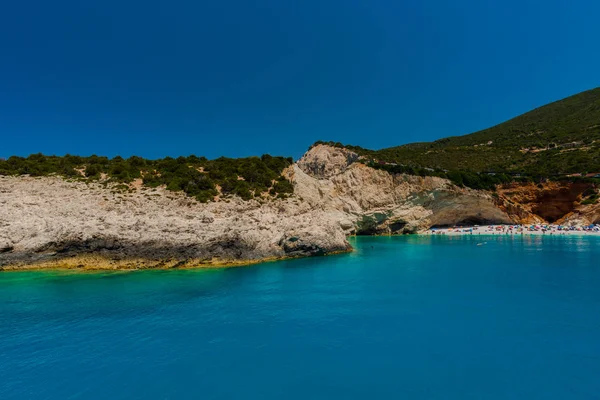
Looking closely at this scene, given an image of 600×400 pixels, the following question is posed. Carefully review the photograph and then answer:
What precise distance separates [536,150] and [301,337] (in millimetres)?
80523

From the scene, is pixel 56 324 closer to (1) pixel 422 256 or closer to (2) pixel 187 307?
(2) pixel 187 307

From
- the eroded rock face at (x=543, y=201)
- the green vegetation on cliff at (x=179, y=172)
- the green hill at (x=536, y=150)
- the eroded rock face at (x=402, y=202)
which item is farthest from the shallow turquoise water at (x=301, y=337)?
the green hill at (x=536, y=150)

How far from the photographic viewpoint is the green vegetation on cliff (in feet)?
97.2

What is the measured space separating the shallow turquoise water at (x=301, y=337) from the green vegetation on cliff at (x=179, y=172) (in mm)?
12566

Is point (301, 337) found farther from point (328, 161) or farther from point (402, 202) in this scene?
point (328, 161)

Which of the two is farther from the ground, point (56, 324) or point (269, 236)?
point (269, 236)

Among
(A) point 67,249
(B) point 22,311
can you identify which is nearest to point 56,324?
(B) point 22,311

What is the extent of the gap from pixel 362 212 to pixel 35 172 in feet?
151

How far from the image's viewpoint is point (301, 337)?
10.2m

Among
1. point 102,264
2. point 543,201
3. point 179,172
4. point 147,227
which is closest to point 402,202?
point 543,201

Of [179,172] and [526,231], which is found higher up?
[179,172]

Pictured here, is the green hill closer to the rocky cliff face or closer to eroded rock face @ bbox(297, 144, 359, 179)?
eroded rock face @ bbox(297, 144, 359, 179)

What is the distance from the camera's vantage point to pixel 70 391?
746 centimetres

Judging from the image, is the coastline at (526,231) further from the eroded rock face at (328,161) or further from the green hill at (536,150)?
the eroded rock face at (328,161)
